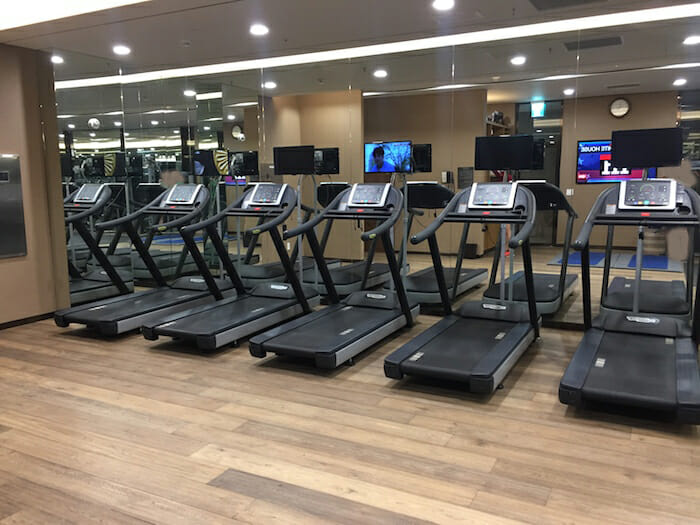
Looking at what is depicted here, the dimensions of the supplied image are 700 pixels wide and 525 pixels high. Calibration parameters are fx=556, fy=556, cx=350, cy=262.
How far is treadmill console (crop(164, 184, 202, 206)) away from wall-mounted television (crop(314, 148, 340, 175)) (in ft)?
4.75

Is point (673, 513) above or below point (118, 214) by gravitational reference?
below

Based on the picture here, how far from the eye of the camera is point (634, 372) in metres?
3.75

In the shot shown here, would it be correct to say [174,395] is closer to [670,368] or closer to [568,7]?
[670,368]

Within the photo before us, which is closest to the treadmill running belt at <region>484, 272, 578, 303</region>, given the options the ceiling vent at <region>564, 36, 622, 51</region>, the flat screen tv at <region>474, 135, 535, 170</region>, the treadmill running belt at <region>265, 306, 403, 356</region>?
the treadmill running belt at <region>265, 306, 403, 356</region>

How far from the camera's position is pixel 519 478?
9.37ft

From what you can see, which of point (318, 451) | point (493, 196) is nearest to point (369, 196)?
point (493, 196)

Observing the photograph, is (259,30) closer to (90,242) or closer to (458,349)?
(90,242)

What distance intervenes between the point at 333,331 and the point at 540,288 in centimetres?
262

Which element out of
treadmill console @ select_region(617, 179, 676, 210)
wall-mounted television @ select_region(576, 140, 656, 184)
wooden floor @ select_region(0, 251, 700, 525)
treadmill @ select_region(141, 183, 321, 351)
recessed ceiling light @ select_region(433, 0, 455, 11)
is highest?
recessed ceiling light @ select_region(433, 0, 455, 11)

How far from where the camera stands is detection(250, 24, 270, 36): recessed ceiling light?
5859 millimetres

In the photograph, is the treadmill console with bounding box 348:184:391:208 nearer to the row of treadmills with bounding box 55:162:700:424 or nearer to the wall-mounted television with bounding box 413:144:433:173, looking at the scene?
the row of treadmills with bounding box 55:162:700:424

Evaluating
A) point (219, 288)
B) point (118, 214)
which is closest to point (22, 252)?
point (118, 214)

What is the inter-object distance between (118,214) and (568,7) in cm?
590

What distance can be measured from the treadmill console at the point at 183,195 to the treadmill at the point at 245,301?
69 centimetres
